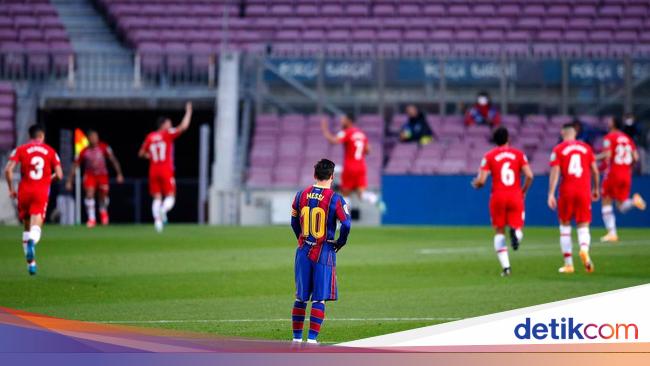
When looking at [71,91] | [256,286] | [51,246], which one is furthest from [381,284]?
[71,91]

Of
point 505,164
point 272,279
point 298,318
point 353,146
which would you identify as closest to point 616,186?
point 353,146

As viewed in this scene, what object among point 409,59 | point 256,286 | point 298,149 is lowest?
point 256,286

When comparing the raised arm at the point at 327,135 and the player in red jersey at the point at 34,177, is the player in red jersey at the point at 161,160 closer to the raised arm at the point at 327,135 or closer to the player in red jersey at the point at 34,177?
the raised arm at the point at 327,135

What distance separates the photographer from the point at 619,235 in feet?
84.0

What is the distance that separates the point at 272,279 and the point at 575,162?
432cm

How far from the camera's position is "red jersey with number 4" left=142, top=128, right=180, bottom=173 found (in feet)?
84.7

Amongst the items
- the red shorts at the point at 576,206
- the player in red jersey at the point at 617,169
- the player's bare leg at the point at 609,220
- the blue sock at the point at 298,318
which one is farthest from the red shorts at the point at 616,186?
the blue sock at the point at 298,318

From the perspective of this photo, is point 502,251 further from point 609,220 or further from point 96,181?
point 96,181

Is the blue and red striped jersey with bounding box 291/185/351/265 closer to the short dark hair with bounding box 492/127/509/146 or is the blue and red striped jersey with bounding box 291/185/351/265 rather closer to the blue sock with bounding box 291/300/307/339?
the blue sock with bounding box 291/300/307/339

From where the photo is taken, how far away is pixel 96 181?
94.3ft

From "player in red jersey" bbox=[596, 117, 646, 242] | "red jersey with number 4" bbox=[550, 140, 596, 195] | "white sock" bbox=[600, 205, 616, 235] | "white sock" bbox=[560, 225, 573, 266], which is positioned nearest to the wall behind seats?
"player in red jersey" bbox=[596, 117, 646, 242]

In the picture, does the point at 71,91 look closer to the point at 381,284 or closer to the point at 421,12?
the point at 421,12

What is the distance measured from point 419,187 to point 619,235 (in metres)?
5.95

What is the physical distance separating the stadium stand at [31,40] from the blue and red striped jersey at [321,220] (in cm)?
2381
